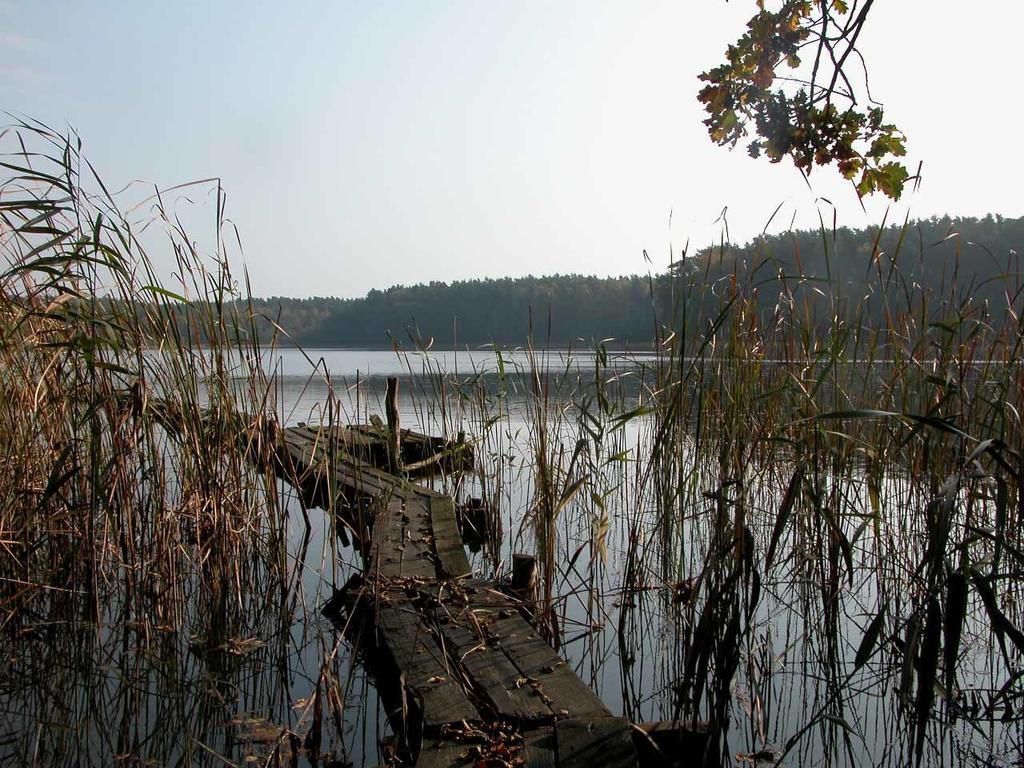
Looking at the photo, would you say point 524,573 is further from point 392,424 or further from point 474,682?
point 392,424

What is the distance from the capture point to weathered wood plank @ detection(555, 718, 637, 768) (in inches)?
67.9

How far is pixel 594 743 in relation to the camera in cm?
176

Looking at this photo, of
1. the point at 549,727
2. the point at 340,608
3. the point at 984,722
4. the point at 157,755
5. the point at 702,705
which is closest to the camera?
the point at 549,727

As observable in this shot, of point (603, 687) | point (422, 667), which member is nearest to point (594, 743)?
point (422, 667)

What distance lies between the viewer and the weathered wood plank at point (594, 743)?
1725mm

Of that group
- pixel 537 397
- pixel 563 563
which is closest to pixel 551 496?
pixel 537 397

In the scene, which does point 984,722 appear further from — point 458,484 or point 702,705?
point 458,484

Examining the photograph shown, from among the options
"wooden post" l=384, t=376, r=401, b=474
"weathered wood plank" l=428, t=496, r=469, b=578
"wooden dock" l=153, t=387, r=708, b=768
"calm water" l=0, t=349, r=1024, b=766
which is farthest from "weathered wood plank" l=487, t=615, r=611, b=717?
"wooden post" l=384, t=376, r=401, b=474

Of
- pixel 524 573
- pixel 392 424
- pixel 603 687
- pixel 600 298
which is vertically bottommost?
pixel 603 687

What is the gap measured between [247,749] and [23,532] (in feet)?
4.39

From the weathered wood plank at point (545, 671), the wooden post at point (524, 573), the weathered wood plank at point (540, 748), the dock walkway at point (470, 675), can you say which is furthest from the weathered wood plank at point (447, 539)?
the weathered wood plank at point (540, 748)

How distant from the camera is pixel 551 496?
328 centimetres

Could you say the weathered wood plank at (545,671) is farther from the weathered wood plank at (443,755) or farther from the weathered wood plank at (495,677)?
the weathered wood plank at (443,755)

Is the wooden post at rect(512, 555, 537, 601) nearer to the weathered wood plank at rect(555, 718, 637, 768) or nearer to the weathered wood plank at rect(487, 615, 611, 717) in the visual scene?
the weathered wood plank at rect(487, 615, 611, 717)
